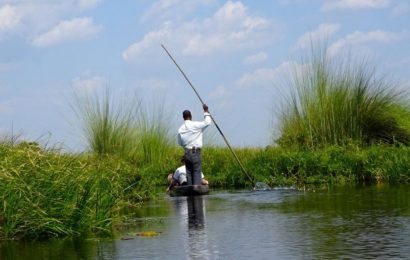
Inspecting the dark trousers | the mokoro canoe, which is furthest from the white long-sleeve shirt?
the mokoro canoe

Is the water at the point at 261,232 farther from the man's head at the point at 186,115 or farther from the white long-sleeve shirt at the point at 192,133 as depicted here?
the man's head at the point at 186,115

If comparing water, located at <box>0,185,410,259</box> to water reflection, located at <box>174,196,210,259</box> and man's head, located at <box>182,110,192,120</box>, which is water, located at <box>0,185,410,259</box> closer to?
water reflection, located at <box>174,196,210,259</box>

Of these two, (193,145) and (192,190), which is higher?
(193,145)

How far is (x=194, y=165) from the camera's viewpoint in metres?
19.9

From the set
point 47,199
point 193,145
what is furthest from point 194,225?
point 193,145

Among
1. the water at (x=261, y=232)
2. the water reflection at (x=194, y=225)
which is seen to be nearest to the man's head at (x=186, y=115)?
the water reflection at (x=194, y=225)

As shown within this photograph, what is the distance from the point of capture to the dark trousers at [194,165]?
19.9 m

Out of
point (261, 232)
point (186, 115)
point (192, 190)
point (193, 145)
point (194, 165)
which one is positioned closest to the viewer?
point (261, 232)

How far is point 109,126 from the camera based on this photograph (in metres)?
25.9

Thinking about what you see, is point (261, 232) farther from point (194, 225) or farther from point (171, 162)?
point (171, 162)

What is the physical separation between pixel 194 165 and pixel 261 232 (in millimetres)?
8307

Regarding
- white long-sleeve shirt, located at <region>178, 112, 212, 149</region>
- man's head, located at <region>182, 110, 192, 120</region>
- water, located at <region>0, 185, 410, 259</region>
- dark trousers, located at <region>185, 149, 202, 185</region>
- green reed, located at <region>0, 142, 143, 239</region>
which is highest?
man's head, located at <region>182, 110, 192, 120</region>

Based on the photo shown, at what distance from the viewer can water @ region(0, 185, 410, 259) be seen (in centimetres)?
985

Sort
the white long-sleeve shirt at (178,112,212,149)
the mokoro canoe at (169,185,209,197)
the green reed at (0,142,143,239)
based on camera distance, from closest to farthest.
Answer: the green reed at (0,142,143,239), the mokoro canoe at (169,185,209,197), the white long-sleeve shirt at (178,112,212,149)
